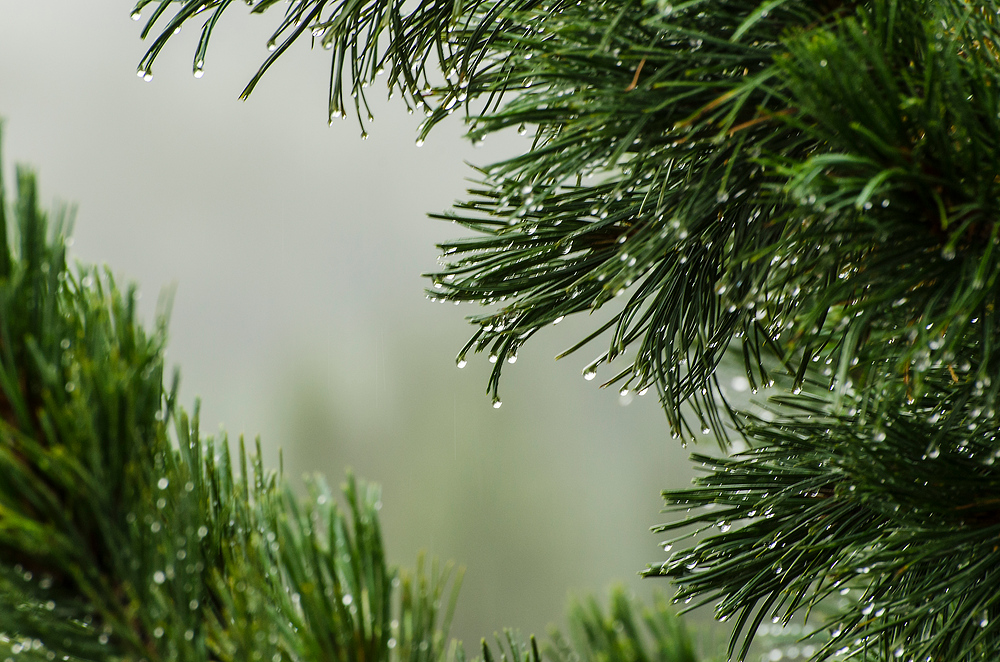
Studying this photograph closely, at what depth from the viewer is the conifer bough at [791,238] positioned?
0.24 metres

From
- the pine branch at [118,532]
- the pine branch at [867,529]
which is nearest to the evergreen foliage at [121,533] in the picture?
the pine branch at [118,532]

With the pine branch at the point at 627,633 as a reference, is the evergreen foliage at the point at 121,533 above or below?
above

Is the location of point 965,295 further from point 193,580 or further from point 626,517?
point 626,517

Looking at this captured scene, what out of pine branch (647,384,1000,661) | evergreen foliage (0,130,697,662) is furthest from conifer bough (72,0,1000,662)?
evergreen foliage (0,130,697,662)

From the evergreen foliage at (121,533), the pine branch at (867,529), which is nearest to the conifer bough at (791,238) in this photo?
the pine branch at (867,529)

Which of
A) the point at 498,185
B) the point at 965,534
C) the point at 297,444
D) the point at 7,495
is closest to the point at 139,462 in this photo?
the point at 7,495

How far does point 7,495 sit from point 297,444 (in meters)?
3.08

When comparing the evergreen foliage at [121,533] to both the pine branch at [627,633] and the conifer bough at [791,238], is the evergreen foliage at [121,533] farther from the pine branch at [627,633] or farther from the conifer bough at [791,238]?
the conifer bough at [791,238]

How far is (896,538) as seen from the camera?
29 cm

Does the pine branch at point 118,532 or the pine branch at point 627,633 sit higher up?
the pine branch at point 118,532

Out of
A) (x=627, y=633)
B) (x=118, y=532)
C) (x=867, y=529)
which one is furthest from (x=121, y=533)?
(x=867, y=529)

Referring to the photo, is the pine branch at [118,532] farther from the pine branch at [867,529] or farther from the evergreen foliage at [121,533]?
the pine branch at [867,529]

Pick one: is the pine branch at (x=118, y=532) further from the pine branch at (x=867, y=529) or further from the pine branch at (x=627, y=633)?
the pine branch at (x=867, y=529)

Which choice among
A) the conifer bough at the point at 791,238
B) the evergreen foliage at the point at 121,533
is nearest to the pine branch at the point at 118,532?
the evergreen foliage at the point at 121,533
